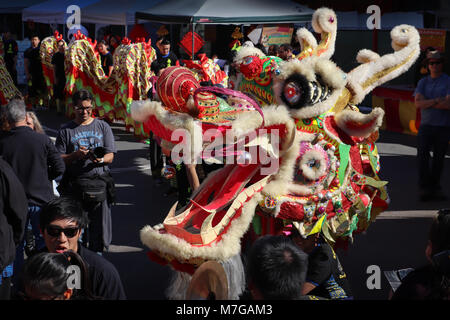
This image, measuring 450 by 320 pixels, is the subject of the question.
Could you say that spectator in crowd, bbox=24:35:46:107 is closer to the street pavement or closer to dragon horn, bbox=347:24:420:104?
the street pavement

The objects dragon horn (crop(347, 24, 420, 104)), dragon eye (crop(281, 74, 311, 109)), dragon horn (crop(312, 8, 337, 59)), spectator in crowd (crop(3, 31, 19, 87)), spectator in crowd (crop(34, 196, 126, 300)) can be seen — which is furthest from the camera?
spectator in crowd (crop(3, 31, 19, 87))

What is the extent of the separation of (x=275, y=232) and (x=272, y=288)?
62.5 inches

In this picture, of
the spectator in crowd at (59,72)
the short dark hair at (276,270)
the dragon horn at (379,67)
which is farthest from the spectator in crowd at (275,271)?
the spectator in crowd at (59,72)

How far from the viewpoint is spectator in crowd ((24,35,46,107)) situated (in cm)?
1581

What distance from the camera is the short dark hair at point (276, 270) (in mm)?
2475

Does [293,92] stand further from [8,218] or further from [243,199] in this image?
[8,218]

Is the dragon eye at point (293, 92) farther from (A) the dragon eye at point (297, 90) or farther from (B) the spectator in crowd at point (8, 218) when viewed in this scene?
(B) the spectator in crowd at point (8, 218)

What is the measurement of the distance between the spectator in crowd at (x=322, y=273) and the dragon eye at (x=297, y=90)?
0.78 m

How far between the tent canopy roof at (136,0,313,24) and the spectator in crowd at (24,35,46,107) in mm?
3689

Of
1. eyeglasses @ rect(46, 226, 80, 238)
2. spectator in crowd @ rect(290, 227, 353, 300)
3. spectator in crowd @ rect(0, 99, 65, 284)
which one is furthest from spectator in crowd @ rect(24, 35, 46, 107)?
eyeglasses @ rect(46, 226, 80, 238)

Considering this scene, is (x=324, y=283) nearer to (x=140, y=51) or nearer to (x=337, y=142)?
(x=337, y=142)

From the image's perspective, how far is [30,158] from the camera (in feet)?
15.4

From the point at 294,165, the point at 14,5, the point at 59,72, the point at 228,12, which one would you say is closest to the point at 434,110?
the point at 294,165

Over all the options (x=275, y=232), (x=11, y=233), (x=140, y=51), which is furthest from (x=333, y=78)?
(x=140, y=51)
